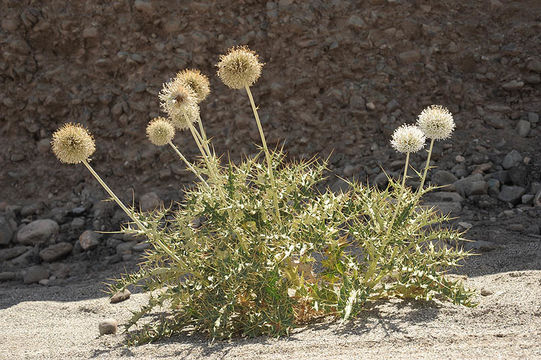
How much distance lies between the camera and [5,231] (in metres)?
7.23

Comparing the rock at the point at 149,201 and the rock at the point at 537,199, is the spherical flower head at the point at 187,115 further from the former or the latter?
the rock at the point at 537,199

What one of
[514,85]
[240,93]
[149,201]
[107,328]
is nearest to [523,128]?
[514,85]

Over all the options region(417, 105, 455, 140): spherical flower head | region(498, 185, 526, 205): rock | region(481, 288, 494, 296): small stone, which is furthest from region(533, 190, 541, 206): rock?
region(417, 105, 455, 140): spherical flower head

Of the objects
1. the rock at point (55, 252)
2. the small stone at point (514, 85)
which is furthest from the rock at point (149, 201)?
the small stone at point (514, 85)

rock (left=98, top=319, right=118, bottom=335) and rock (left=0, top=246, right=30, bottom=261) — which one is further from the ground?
rock (left=0, top=246, right=30, bottom=261)

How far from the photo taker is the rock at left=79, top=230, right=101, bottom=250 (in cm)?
685

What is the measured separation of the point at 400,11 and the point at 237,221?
534 centimetres

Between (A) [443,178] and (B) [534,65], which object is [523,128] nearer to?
(B) [534,65]

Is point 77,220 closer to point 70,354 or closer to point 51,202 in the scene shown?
point 51,202

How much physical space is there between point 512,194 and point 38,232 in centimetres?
537

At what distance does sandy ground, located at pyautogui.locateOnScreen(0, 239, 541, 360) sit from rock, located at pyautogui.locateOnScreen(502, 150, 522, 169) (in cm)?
225

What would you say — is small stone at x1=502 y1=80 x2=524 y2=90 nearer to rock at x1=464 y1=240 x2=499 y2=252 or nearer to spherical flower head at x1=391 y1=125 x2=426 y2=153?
rock at x1=464 y1=240 x2=499 y2=252

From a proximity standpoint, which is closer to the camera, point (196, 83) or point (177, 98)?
point (177, 98)

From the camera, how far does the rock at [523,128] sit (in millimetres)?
7188
